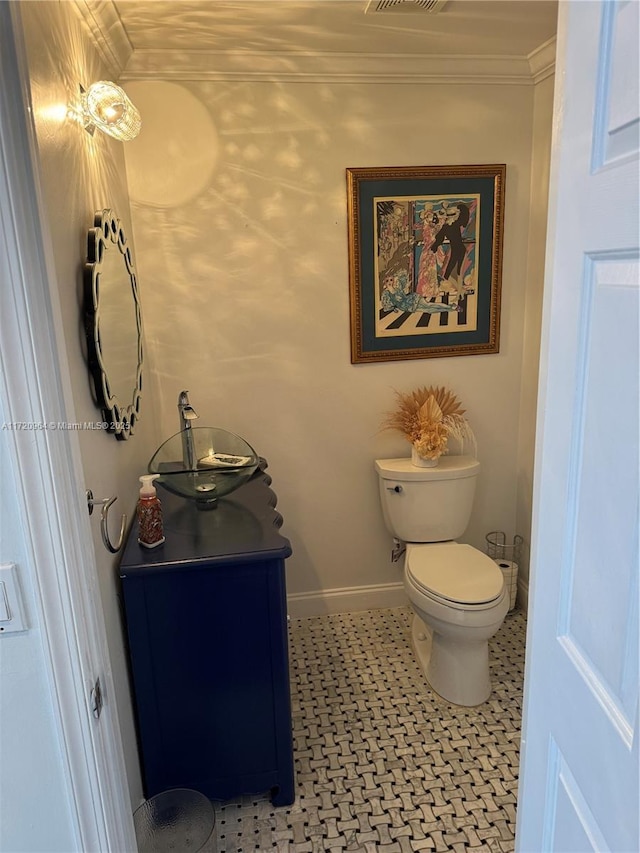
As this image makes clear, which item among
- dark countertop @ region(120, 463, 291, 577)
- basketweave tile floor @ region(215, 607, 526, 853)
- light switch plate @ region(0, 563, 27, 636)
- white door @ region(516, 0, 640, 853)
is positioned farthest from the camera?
basketweave tile floor @ region(215, 607, 526, 853)

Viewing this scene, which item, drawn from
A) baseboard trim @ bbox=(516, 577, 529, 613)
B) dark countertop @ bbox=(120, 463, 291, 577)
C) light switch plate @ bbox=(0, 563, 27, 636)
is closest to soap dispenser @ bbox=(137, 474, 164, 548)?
dark countertop @ bbox=(120, 463, 291, 577)

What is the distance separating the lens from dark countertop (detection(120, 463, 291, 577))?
5.16 ft

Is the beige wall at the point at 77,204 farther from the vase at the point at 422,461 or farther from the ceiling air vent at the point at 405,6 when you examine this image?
the vase at the point at 422,461

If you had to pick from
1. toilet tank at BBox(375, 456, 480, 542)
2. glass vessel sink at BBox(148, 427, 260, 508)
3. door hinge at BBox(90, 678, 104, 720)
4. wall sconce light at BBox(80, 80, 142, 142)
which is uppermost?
wall sconce light at BBox(80, 80, 142, 142)

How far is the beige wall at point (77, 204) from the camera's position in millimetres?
1190

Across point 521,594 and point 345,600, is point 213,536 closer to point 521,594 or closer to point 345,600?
point 345,600

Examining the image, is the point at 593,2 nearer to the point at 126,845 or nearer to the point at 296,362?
the point at 126,845

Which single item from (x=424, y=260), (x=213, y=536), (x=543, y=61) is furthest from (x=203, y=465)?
(x=543, y=61)

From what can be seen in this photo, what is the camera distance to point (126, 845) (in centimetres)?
110

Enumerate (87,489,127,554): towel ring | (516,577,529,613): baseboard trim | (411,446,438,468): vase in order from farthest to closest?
(516,577,529,613): baseboard trim → (411,446,438,468): vase → (87,489,127,554): towel ring

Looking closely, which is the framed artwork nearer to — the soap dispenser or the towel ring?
the soap dispenser

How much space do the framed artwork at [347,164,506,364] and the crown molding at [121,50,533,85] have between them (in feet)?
1.12

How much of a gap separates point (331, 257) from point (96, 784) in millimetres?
2006

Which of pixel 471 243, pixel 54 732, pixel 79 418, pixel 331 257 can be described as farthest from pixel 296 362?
pixel 54 732
